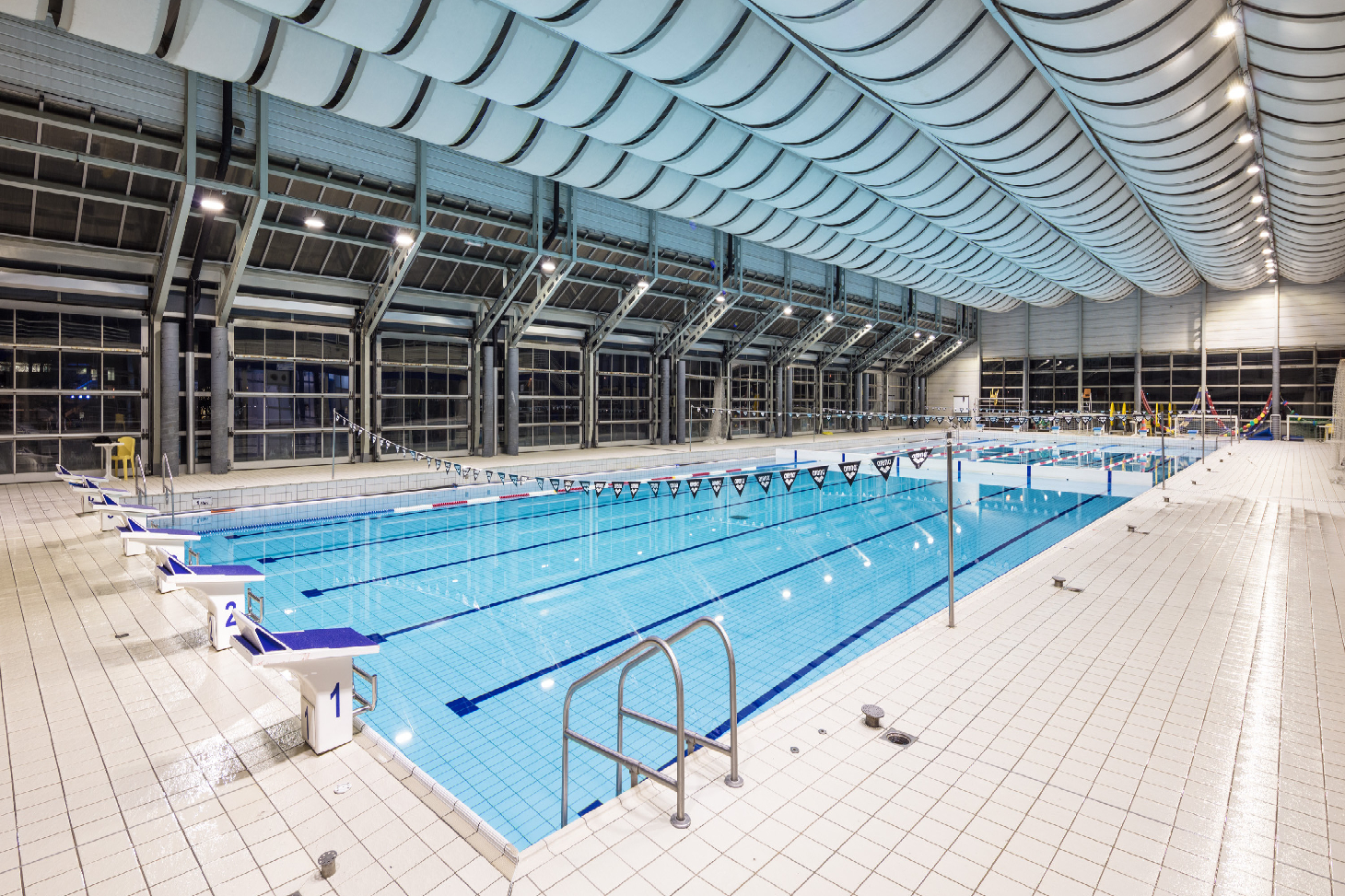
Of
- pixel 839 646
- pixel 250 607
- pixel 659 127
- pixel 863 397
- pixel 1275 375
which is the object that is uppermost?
pixel 659 127

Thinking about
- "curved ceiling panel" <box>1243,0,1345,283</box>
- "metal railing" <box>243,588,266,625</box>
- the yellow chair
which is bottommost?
"metal railing" <box>243,588,266,625</box>

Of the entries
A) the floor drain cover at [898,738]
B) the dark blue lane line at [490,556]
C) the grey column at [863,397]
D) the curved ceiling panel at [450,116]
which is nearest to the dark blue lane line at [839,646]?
the floor drain cover at [898,738]

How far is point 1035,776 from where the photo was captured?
2.90 meters

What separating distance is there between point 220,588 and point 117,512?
12.7 feet

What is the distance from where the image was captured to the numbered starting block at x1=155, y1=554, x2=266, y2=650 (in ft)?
13.6

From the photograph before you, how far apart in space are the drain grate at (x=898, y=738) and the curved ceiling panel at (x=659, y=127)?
26.7 feet

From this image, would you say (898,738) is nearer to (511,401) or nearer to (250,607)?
(250,607)

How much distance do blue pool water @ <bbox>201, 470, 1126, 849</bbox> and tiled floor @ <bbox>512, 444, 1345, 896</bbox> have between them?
1.20 meters

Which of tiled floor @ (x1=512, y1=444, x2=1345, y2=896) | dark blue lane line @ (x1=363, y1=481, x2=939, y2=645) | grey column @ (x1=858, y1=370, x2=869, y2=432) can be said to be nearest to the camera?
tiled floor @ (x1=512, y1=444, x2=1345, y2=896)

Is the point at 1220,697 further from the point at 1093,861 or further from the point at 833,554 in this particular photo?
the point at 833,554

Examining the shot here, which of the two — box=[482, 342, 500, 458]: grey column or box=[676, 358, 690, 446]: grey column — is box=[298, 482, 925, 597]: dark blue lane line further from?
box=[676, 358, 690, 446]: grey column

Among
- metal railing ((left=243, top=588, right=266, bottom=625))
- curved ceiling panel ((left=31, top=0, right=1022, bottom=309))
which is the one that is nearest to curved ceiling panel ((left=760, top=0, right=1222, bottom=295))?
curved ceiling panel ((left=31, top=0, right=1022, bottom=309))

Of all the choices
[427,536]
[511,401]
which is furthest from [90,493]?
[511,401]

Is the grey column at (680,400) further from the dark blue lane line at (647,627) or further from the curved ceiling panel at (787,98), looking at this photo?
the dark blue lane line at (647,627)
